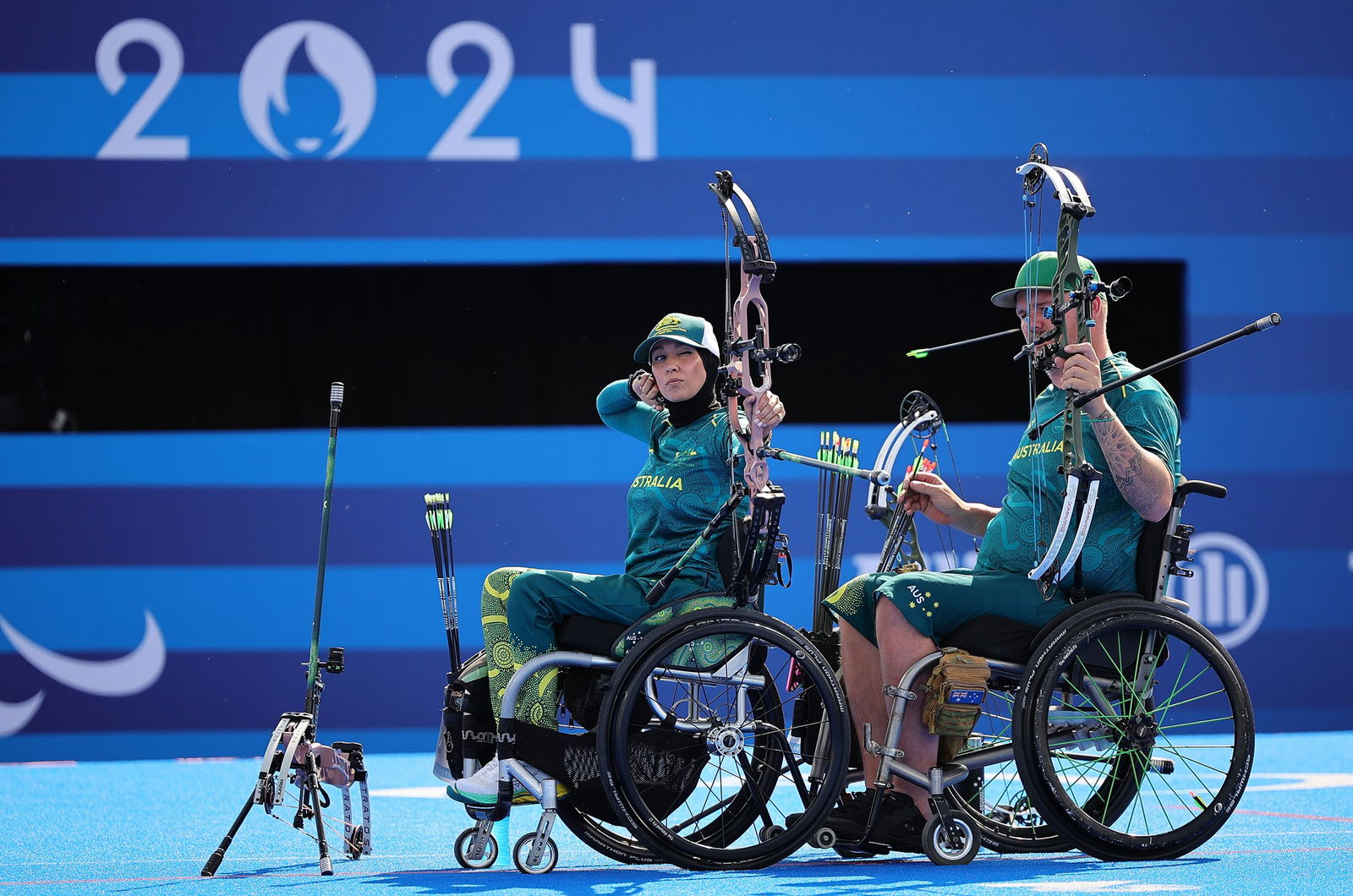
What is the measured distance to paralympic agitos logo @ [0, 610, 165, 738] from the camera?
18.9 ft

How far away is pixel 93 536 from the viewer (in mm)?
5785

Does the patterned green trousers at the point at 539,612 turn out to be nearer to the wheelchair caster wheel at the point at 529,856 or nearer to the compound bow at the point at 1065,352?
the wheelchair caster wheel at the point at 529,856

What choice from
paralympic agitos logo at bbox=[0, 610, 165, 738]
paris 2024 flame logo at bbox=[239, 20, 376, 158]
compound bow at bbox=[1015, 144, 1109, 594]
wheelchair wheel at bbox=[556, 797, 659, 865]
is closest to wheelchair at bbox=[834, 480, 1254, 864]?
compound bow at bbox=[1015, 144, 1109, 594]

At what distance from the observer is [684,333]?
3451 mm

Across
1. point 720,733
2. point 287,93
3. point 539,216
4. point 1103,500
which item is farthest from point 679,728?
point 287,93

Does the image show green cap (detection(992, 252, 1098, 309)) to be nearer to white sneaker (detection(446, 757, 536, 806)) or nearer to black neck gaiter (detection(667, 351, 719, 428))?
black neck gaiter (detection(667, 351, 719, 428))

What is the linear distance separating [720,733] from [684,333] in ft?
2.98

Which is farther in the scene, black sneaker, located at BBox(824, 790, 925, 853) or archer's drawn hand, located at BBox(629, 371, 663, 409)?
archer's drawn hand, located at BBox(629, 371, 663, 409)

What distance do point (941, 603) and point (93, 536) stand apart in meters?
3.81

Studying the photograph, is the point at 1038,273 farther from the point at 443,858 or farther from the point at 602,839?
the point at 443,858

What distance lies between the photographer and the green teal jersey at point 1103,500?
3.14 m

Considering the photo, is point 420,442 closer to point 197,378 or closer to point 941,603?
point 197,378

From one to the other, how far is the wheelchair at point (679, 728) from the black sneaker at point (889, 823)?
106mm

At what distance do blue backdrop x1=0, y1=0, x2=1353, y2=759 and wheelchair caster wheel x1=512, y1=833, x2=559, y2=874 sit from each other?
267 centimetres
